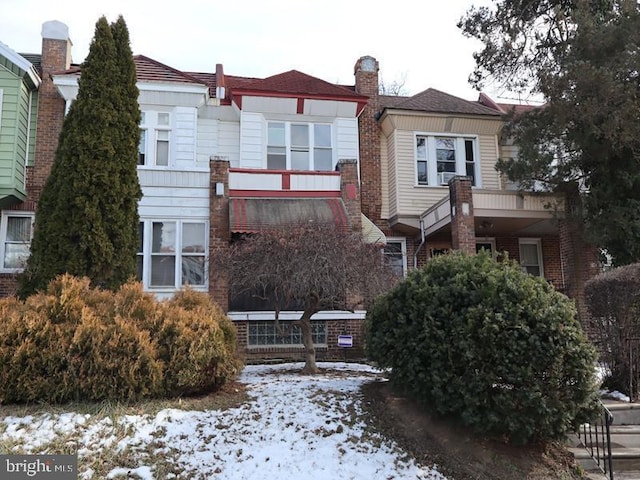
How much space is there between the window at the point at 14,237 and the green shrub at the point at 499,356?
11.6 meters

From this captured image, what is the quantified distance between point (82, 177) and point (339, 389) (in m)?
5.65

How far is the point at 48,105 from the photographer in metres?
15.0

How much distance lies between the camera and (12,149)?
1405 cm

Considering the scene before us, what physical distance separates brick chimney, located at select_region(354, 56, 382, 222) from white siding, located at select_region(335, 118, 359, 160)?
781mm

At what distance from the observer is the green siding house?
1390cm

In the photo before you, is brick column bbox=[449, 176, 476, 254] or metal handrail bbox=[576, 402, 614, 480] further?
brick column bbox=[449, 176, 476, 254]

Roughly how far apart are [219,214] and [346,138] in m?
4.82

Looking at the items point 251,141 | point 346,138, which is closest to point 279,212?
point 251,141

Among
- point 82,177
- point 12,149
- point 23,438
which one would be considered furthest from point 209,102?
point 23,438

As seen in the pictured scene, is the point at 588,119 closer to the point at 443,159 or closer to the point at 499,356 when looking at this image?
A: the point at 443,159

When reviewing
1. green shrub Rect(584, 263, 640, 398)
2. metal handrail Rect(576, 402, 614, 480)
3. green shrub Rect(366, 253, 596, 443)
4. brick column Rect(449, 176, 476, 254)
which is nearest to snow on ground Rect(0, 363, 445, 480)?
green shrub Rect(366, 253, 596, 443)

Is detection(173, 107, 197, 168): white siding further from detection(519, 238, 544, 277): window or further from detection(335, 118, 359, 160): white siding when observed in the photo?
detection(519, 238, 544, 277): window

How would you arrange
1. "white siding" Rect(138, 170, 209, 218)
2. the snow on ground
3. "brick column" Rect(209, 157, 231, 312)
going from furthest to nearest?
"white siding" Rect(138, 170, 209, 218) < "brick column" Rect(209, 157, 231, 312) < the snow on ground

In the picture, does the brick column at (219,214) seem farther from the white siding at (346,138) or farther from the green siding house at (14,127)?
the green siding house at (14,127)
